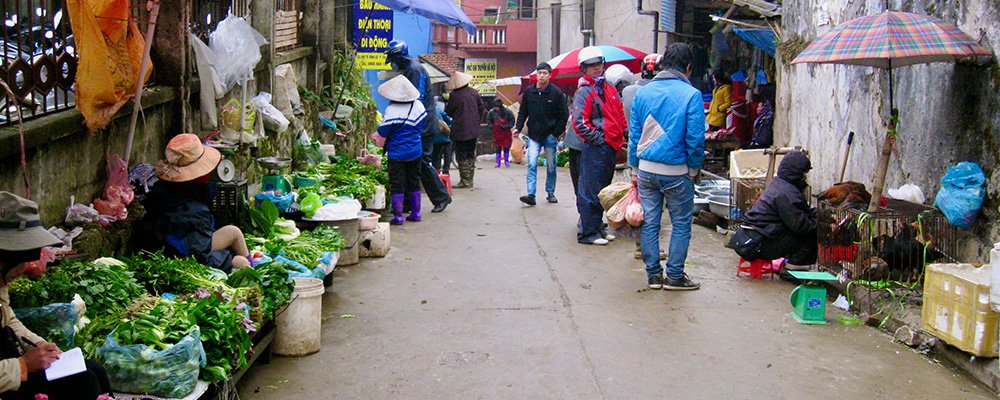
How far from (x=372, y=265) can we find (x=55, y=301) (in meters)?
4.62

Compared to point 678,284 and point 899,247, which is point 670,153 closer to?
point 678,284

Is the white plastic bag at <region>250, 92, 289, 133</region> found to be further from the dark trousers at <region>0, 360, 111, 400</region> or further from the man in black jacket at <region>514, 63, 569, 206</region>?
the dark trousers at <region>0, 360, 111, 400</region>

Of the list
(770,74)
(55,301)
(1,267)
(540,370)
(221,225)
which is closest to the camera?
(1,267)

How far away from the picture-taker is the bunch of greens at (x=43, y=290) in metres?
4.60

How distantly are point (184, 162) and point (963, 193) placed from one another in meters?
5.71

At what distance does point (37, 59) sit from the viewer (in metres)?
5.68

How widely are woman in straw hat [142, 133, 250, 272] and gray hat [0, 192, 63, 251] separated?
7.43 ft

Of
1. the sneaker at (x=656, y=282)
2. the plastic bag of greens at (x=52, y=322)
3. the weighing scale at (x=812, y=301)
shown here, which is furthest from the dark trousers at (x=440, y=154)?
the plastic bag of greens at (x=52, y=322)

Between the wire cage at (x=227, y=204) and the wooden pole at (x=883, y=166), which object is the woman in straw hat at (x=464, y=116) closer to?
the wire cage at (x=227, y=204)

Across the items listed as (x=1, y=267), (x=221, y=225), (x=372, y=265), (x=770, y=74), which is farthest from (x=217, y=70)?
(x=770, y=74)

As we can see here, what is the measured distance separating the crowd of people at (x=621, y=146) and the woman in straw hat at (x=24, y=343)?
17.2ft

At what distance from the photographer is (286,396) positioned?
549 centimetres

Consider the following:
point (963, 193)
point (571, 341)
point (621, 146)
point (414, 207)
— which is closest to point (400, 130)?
point (414, 207)

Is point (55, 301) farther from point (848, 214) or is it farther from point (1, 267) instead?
point (848, 214)
